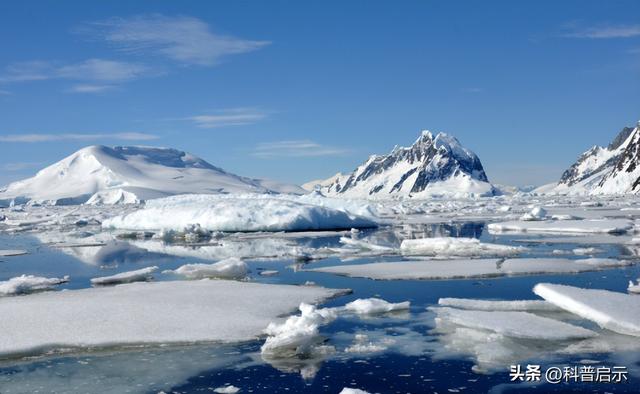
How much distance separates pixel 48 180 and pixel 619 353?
180948 millimetres

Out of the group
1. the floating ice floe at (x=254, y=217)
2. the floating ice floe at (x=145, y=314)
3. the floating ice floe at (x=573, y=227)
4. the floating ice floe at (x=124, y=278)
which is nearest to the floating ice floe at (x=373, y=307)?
the floating ice floe at (x=145, y=314)

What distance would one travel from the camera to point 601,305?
714cm

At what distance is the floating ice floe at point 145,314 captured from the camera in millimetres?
6602

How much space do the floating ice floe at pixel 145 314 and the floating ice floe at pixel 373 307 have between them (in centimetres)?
83

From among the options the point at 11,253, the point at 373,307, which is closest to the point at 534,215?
the point at 11,253

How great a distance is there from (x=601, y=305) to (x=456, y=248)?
7524 mm

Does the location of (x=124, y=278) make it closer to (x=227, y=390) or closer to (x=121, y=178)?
(x=227, y=390)

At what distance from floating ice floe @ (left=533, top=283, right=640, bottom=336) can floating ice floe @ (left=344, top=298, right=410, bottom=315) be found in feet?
6.40

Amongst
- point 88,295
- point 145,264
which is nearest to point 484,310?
point 88,295

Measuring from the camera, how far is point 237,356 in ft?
19.7

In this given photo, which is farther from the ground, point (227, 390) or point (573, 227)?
point (573, 227)

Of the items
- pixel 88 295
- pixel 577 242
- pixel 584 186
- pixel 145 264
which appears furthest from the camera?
pixel 584 186

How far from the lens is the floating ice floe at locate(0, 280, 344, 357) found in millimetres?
6602

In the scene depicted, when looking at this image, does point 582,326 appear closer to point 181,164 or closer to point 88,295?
point 88,295
